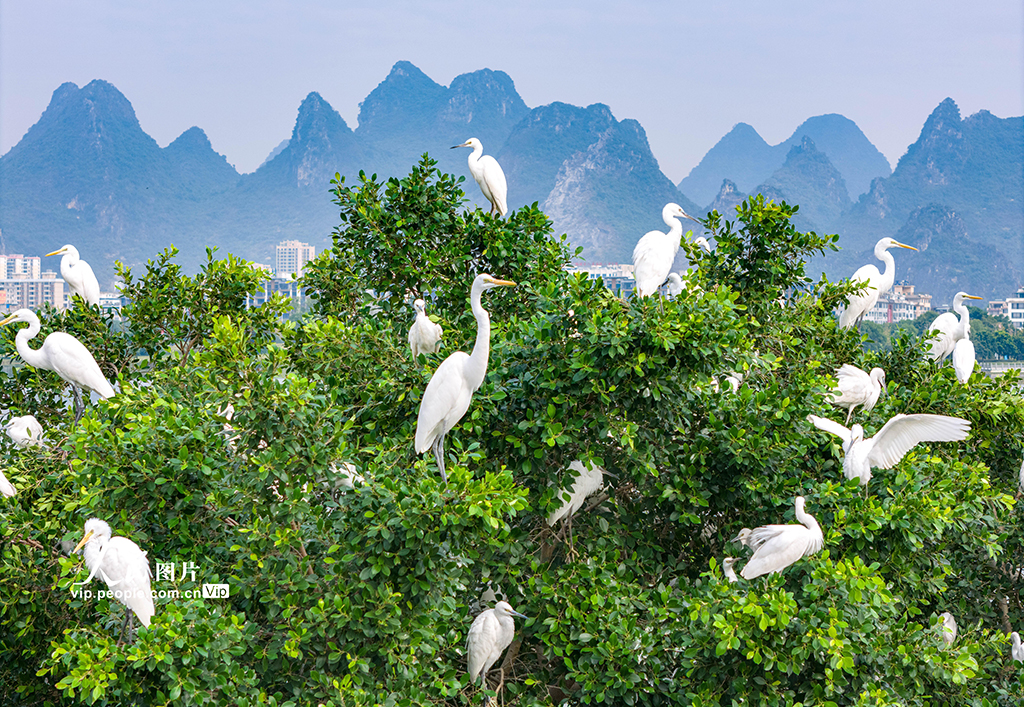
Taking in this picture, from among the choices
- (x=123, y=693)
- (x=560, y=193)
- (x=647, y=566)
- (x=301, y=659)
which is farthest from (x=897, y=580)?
(x=560, y=193)

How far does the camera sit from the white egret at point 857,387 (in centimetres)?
644

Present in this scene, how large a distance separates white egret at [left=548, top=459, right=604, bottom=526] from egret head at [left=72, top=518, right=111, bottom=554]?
2.35m

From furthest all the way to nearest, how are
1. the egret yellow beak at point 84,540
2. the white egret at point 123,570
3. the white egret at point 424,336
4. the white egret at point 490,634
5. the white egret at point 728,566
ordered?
the white egret at point 424,336 < the white egret at point 728,566 < the white egret at point 490,634 < the egret yellow beak at point 84,540 < the white egret at point 123,570

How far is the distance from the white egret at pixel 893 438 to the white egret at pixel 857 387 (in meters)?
1.23

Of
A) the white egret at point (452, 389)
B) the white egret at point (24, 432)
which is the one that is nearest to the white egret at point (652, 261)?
the white egret at point (452, 389)

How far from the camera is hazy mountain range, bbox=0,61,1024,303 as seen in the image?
11144cm

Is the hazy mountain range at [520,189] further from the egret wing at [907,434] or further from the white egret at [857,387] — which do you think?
the egret wing at [907,434]

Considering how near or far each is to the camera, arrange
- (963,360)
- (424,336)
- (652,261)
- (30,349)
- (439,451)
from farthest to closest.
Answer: (963,360), (30,349), (652,261), (424,336), (439,451)

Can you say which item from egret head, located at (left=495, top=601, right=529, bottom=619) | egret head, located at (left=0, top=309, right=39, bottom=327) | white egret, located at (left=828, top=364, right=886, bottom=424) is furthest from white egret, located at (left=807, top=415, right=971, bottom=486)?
egret head, located at (left=0, top=309, right=39, bottom=327)

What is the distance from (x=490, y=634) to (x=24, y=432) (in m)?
4.33

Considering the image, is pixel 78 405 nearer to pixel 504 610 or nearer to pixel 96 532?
pixel 96 532

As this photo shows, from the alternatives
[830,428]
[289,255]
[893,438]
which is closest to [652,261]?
[830,428]

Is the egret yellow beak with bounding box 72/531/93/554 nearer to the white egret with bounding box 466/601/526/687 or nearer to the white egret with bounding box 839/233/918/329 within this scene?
the white egret with bounding box 466/601/526/687

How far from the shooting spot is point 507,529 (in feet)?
13.0
